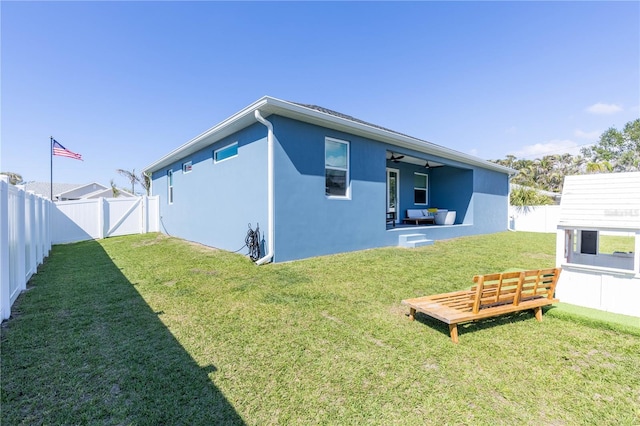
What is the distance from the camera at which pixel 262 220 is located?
7031 mm

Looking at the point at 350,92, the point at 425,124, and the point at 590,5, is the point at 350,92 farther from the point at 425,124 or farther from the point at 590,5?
the point at 590,5

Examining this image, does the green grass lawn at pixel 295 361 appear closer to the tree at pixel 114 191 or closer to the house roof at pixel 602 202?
the house roof at pixel 602 202

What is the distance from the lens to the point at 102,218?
42.1 ft

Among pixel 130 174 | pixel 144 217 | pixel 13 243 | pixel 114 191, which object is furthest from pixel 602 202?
pixel 130 174

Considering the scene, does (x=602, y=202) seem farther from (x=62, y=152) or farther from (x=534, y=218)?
(x=62, y=152)

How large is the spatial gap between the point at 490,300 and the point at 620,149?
4292 centimetres

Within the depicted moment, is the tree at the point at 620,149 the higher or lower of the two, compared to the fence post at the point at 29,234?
higher

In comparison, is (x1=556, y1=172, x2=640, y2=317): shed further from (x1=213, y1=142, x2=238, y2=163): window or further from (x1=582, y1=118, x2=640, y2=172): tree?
(x1=582, y1=118, x2=640, y2=172): tree

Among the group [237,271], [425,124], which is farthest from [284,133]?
[425,124]

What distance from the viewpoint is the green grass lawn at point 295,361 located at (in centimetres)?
198

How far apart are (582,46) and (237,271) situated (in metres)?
14.2

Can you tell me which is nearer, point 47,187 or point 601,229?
point 601,229

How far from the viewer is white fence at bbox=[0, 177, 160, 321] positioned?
3520 mm

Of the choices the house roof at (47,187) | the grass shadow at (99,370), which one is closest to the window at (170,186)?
the grass shadow at (99,370)
